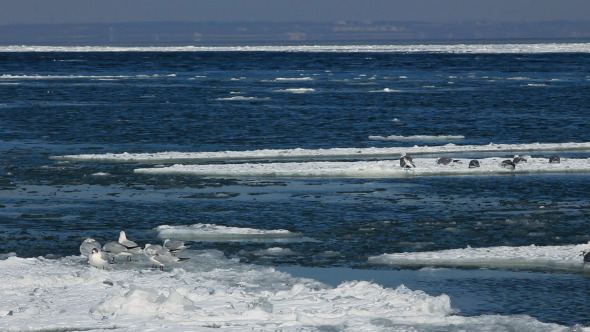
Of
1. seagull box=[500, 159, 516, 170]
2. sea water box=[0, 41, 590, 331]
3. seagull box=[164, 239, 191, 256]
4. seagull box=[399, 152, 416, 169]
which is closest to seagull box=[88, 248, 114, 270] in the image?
sea water box=[0, 41, 590, 331]

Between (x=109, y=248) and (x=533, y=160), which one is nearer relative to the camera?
(x=109, y=248)

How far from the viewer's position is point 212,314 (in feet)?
29.6

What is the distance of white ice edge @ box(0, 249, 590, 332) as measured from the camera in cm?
877

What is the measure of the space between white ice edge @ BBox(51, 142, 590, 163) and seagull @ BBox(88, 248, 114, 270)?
29.9 ft

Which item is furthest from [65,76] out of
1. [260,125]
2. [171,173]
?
[171,173]

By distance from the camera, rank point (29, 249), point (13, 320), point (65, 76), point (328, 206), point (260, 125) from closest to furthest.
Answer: point (13, 320)
point (29, 249)
point (328, 206)
point (260, 125)
point (65, 76)

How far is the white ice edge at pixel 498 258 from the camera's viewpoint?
11.0 metres

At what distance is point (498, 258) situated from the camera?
1119 cm

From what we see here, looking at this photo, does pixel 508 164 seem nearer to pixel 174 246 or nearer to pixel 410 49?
pixel 174 246

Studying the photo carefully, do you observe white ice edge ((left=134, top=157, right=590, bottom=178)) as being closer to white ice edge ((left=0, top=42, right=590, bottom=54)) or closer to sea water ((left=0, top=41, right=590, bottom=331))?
sea water ((left=0, top=41, right=590, bottom=331))

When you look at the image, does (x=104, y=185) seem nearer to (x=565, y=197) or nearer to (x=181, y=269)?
(x=181, y=269)

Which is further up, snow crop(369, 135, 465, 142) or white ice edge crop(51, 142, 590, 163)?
snow crop(369, 135, 465, 142)

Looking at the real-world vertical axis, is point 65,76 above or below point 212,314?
above

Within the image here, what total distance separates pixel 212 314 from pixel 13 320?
1894 mm
